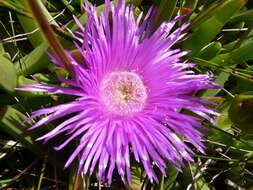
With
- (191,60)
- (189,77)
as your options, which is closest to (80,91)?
(189,77)

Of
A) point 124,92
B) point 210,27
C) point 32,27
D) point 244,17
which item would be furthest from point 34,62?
point 244,17

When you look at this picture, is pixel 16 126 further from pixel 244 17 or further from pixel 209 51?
pixel 244 17

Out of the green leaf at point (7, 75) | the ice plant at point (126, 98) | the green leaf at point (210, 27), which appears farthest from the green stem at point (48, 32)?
the green leaf at point (210, 27)

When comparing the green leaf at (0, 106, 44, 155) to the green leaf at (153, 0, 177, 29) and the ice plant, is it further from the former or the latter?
the green leaf at (153, 0, 177, 29)

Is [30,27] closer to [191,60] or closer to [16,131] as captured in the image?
[16,131]

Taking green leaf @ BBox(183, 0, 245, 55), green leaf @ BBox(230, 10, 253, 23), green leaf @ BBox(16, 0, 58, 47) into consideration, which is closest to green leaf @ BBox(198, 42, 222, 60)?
green leaf @ BBox(183, 0, 245, 55)
